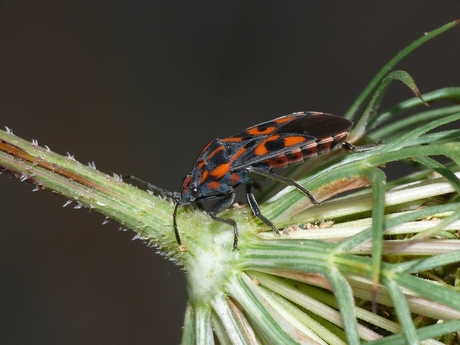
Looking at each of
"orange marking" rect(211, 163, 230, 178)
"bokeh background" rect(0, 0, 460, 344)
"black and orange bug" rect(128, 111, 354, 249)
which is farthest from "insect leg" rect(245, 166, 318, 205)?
"bokeh background" rect(0, 0, 460, 344)

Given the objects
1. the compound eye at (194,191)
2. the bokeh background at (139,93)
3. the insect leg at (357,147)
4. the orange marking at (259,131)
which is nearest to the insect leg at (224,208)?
the compound eye at (194,191)

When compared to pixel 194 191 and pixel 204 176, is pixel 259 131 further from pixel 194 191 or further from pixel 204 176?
pixel 194 191

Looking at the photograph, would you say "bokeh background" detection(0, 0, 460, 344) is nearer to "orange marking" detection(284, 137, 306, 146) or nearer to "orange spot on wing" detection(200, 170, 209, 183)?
"orange spot on wing" detection(200, 170, 209, 183)

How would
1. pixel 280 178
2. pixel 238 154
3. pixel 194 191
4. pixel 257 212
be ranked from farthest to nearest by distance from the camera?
pixel 238 154 < pixel 194 191 < pixel 280 178 < pixel 257 212

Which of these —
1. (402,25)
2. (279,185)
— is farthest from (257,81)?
(279,185)

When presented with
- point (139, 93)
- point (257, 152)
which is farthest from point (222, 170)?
point (139, 93)

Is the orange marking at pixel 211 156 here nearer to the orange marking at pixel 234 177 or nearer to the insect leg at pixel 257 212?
the orange marking at pixel 234 177

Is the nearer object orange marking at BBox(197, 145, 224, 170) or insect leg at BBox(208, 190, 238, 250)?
insect leg at BBox(208, 190, 238, 250)
